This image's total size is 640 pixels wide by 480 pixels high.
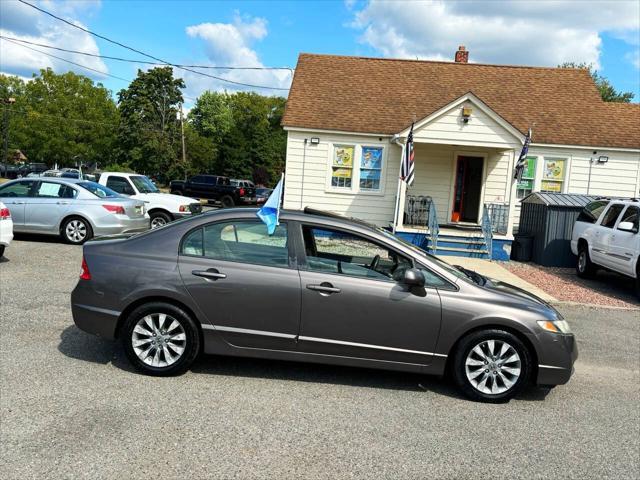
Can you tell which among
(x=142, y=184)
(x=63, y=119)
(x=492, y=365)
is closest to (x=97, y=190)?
(x=142, y=184)

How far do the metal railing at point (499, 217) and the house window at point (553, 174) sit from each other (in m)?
2.92

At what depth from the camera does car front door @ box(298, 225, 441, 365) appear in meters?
4.64

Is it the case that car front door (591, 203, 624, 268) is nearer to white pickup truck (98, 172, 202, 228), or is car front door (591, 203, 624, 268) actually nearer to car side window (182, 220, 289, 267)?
car side window (182, 220, 289, 267)

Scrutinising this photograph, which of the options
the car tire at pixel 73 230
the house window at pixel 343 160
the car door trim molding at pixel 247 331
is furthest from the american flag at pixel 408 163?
the car door trim molding at pixel 247 331

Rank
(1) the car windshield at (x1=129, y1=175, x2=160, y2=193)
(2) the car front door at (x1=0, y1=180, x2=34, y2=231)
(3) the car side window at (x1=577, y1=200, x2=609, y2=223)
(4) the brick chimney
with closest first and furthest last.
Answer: (2) the car front door at (x1=0, y1=180, x2=34, y2=231) < (3) the car side window at (x1=577, y1=200, x2=609, y2=223) < (1) the car windshield at (x1=129, y1=175, x2=160, y2=193) < (4) the brick chimney

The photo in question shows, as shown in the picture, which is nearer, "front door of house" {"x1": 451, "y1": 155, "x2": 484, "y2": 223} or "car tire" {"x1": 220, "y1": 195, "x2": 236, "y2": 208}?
"front door of house" {"x1": 451, "y1": 155, "x2": 484, "y2": 223}

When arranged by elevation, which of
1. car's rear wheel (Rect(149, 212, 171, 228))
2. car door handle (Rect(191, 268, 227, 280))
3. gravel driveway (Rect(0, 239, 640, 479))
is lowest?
gravel driveway (Rect(0, 239, 640, 479))

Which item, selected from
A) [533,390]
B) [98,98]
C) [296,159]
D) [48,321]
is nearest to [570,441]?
[533,390]

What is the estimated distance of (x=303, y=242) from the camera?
486 cm

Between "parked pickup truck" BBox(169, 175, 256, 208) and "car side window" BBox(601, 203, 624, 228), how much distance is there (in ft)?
71.7

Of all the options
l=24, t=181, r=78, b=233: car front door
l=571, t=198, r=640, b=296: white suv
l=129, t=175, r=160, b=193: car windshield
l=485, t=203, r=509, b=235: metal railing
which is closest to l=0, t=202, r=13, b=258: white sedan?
l=24, t=181, r=78, b=233: car front door

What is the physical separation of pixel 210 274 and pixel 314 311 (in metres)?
0.97

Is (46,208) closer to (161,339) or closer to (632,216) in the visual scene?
(161,339)

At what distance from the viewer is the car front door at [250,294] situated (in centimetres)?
468
